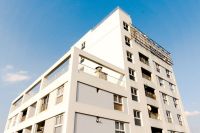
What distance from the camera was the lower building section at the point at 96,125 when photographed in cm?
1388

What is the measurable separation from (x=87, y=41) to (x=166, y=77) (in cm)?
1516

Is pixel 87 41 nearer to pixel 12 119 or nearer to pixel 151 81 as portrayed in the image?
pixel 151 81

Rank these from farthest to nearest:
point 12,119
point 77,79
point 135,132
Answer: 1. point 12,119
2. point 135,132
3. point 77,79

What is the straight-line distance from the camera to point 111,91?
58.3 ft

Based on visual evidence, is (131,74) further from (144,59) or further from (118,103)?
(144,59)

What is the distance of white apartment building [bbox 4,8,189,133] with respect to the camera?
15.0 meters

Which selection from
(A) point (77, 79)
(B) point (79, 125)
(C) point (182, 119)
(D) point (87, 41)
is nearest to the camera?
(B) point (79, 125)

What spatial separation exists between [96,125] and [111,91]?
410cm

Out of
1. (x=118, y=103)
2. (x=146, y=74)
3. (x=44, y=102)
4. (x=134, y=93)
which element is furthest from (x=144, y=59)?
(x=44, y=102)

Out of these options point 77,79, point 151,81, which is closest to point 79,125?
point 77,79

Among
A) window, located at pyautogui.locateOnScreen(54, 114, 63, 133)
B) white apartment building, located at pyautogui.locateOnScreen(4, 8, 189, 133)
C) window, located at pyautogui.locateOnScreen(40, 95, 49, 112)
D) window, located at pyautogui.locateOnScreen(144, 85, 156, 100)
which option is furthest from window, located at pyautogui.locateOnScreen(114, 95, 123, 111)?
window, located at pyautogui.locateOnScreen(40, 95, 49, 112)

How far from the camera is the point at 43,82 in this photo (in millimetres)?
21453

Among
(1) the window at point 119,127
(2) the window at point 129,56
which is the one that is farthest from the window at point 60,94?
(2) the window at point 129,56

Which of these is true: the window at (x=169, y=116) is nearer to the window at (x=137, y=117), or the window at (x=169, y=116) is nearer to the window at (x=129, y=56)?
the window at (x=137, y=117)
